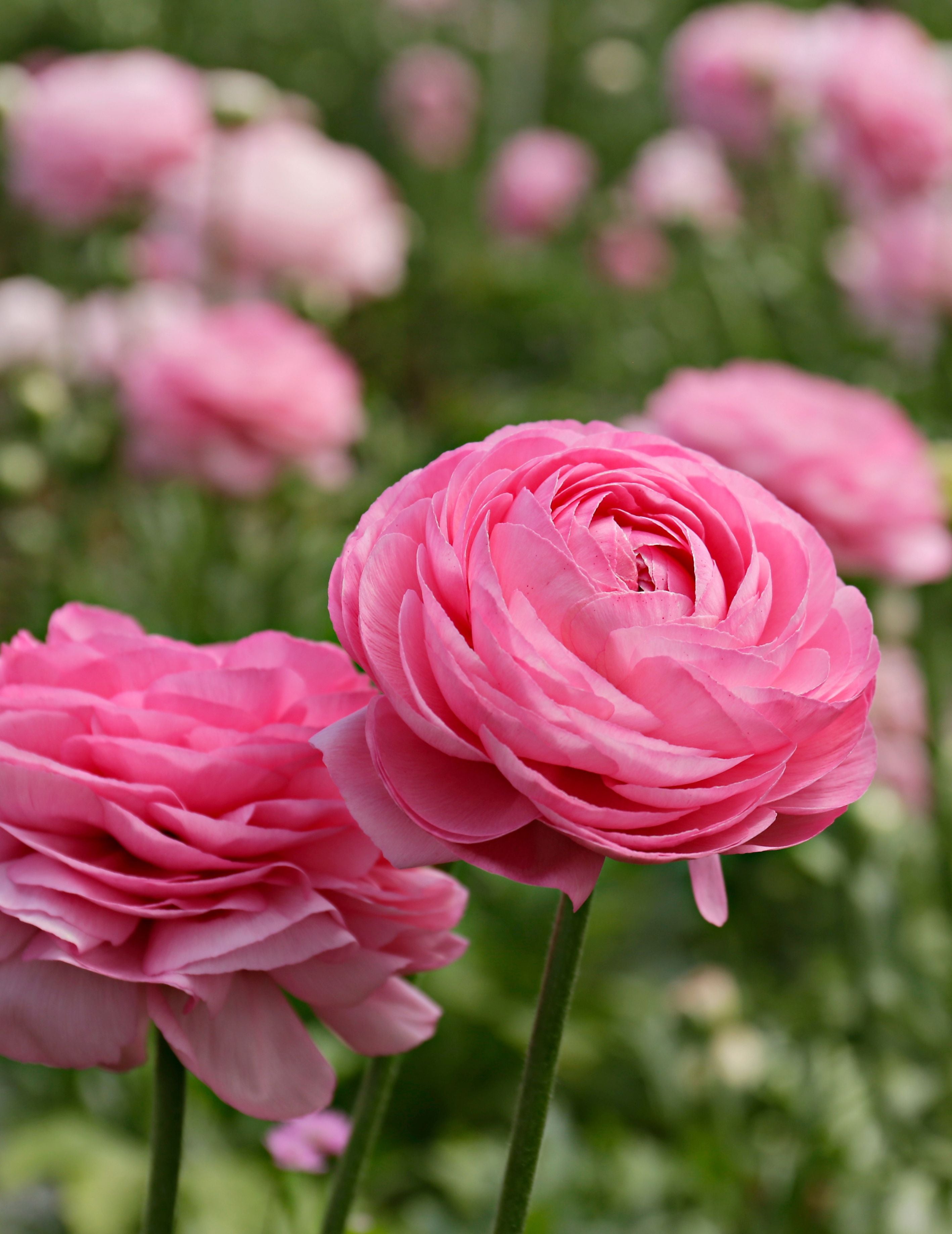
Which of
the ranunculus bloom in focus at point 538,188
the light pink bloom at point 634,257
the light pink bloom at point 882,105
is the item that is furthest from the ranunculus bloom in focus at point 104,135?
the ranunculus bloom in focus at point 538,188

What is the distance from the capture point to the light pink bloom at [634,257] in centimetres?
295

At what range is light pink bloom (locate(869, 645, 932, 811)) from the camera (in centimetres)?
133

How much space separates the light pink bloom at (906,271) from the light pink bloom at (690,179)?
0.37m

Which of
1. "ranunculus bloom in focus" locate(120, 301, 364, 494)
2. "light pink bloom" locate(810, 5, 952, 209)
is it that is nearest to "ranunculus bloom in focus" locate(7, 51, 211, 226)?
"ranunculus bloom in focus" locate(120, 301, 364, 494)

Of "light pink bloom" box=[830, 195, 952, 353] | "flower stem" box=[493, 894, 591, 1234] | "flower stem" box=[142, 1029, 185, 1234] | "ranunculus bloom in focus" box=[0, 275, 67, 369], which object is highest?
"flower stem" box=[493, 894, 591, 1234]

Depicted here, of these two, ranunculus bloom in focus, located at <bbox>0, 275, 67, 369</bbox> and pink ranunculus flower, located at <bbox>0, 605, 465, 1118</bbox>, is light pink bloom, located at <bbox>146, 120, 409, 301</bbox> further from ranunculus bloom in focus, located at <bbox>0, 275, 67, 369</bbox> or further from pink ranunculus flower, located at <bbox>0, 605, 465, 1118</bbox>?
pink ranunculus flower, located at <bbox>0, 605, 465, 1118</bbox>

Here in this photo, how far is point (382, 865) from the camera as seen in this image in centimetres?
36

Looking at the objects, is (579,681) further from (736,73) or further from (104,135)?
(736,73)

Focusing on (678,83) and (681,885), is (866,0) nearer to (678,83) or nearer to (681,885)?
(678,83)

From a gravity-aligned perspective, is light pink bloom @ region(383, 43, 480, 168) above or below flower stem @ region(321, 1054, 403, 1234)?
below

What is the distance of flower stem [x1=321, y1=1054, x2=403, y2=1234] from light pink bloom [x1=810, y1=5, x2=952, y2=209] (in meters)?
1.68

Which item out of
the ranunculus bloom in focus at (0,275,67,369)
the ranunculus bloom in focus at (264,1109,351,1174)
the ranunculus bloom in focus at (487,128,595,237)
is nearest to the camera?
the ranunculus bloom in focus at (264,1109,351,1174)

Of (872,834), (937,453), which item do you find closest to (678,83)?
(937,453)

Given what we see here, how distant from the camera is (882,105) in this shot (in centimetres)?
169
